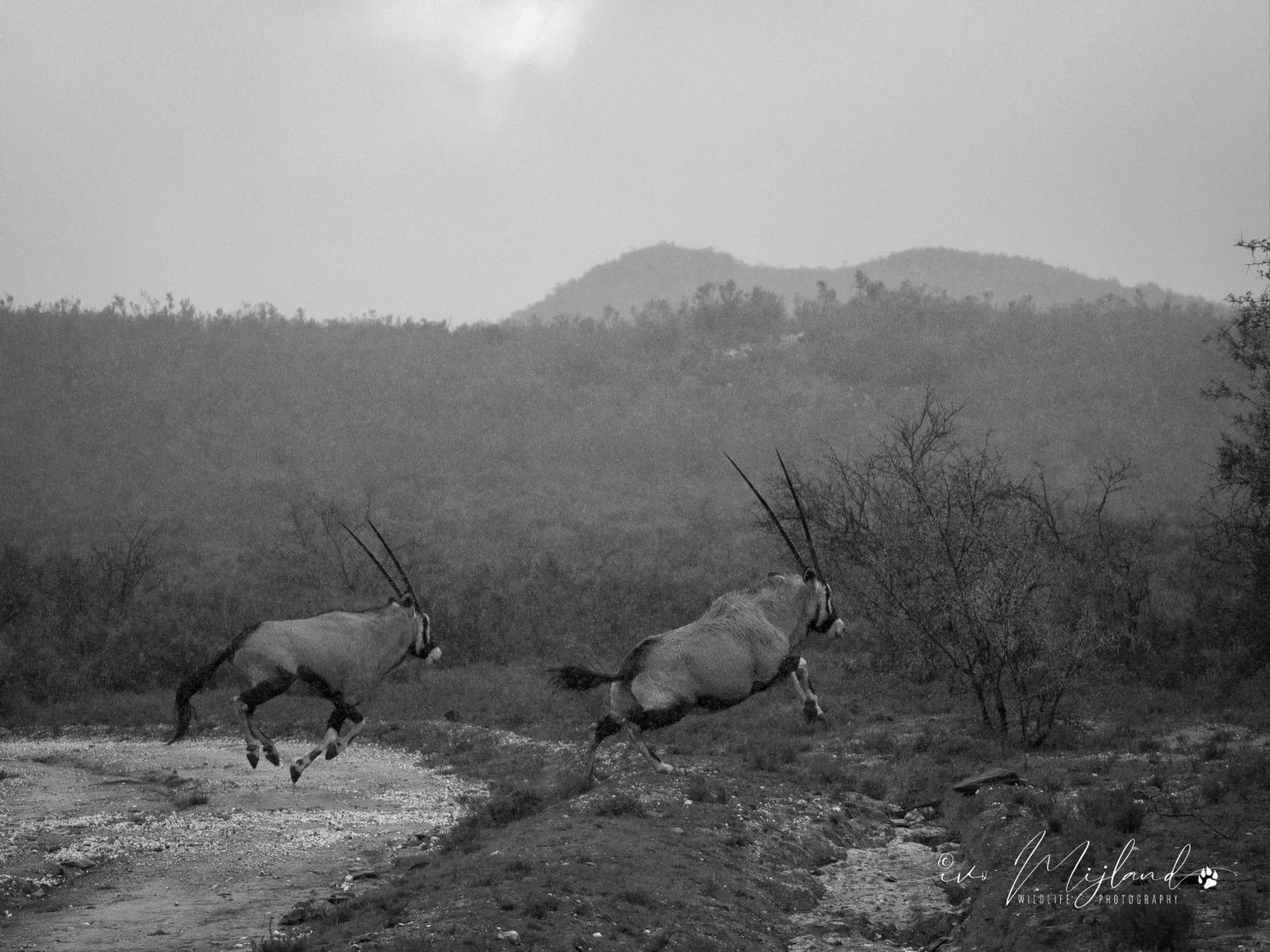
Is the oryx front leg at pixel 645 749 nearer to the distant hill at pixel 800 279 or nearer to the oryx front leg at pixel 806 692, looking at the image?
the oryx front leg at pixel 806 692

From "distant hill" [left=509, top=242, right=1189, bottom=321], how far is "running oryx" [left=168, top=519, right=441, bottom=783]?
74920mm

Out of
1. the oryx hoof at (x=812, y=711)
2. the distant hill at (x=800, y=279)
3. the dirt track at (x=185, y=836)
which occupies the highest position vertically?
the distant hill at (x=800, y=279)

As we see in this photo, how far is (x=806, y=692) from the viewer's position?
41.0 feet

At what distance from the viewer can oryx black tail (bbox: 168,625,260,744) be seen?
11.3 metres

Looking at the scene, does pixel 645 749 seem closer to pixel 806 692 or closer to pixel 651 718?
pixel 651 718

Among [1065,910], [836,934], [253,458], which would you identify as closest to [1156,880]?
[1065,910]

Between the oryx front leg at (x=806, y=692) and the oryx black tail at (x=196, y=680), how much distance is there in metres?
5.53

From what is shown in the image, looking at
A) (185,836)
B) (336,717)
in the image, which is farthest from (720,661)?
(185,836)

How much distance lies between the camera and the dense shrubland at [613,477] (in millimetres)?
22281

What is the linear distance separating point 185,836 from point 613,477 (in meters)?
32.7

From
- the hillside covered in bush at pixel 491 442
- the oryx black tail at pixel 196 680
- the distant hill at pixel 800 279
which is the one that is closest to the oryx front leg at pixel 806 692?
the oryx black tail at pixel 196 680

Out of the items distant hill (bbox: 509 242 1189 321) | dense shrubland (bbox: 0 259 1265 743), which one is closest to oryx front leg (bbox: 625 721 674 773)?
dense shrubland (bbox: 0 259 1265 743)

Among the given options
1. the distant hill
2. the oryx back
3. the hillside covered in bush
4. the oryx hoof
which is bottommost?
the oryx hoof

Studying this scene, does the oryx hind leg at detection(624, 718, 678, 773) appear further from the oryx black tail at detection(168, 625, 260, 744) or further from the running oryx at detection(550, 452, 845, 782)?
the oryx black tail at detection(168, 625, 260, 744)
